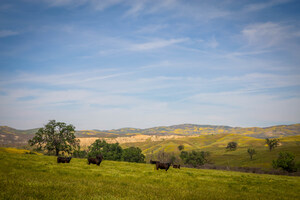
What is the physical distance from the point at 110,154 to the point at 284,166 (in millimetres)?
63458

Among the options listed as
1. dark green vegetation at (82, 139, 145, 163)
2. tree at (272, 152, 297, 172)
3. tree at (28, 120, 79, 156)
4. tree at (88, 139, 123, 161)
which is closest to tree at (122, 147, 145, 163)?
dark green vegetation at (82, 139, 145, 163)

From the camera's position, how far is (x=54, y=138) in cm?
5153

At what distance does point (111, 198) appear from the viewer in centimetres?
859

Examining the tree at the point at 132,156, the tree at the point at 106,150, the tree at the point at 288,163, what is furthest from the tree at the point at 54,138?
the tree at the point at 288,163

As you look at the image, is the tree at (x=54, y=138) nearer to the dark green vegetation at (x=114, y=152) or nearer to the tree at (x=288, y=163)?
the dark green vegetation at (x=114, y=152)

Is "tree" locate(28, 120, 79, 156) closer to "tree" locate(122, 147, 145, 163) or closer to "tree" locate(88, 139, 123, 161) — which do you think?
"tree" locate(88, 139, 123, 161)

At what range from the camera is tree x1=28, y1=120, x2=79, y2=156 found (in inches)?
1994

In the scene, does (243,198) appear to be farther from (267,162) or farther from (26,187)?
(267,162)

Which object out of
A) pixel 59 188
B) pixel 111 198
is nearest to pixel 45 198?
pixel 59 188

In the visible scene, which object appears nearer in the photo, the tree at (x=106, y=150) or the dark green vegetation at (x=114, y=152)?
the tree at (x=106, y=150)

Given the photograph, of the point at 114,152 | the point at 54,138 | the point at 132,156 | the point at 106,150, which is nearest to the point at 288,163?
the point at 132,156

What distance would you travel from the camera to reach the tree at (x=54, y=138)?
166 feet

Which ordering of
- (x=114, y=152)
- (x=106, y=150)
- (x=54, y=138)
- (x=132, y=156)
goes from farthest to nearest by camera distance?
1. (x=132, y=156)
2. (x=106, y=150)
3. (x=114, y=152)
4. (x=54, y=138)

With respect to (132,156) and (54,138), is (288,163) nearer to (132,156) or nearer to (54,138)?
(132,156)
